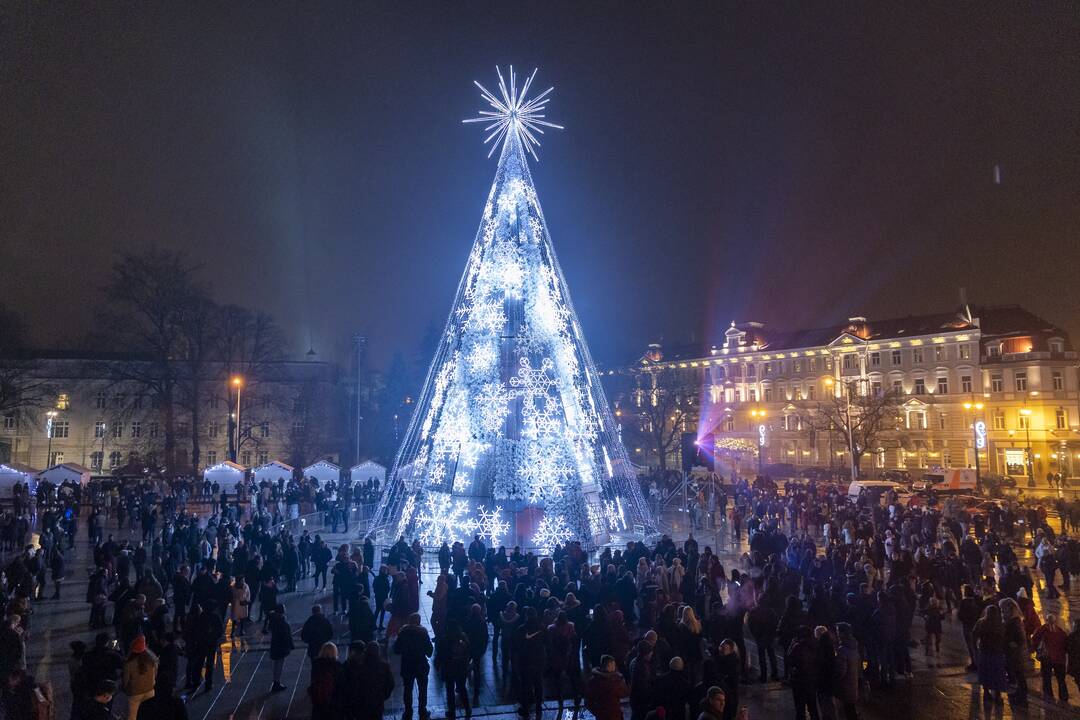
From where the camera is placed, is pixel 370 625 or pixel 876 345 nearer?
pixel 370 625

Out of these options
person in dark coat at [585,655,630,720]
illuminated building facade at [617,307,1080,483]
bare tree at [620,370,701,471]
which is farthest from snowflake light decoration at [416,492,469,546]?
illuminated building facade at [617,307,1080,483]

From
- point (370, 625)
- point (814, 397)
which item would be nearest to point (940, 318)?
point (814, 397)

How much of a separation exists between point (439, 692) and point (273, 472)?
29104 millimetres

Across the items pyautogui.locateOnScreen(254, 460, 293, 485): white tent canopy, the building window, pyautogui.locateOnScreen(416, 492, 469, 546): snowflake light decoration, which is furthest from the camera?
the building window

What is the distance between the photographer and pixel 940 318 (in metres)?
63.1

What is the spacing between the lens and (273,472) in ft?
121

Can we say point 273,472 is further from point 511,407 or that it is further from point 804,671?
point 804,671

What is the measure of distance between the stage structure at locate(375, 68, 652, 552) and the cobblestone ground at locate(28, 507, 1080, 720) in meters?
6.63

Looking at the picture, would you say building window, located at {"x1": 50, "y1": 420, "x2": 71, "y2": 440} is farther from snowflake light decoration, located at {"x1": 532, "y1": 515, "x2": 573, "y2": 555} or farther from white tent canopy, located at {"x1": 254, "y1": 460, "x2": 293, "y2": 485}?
snowflake light decoration, located at {"x1": 532, "y1": 515, "x2": 573, "y2": 555}

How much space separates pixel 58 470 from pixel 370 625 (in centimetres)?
3105

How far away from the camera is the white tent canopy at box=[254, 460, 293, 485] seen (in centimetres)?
3662

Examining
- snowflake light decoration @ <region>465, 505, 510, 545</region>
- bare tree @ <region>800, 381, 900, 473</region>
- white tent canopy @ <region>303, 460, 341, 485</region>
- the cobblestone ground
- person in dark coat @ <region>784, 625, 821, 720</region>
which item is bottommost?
the cobblestone ground

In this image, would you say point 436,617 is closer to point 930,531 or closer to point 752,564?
point 752,564

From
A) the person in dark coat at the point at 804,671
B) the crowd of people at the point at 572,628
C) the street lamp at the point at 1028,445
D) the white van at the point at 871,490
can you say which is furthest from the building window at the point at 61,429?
the street lamp at the point at 1028,445
